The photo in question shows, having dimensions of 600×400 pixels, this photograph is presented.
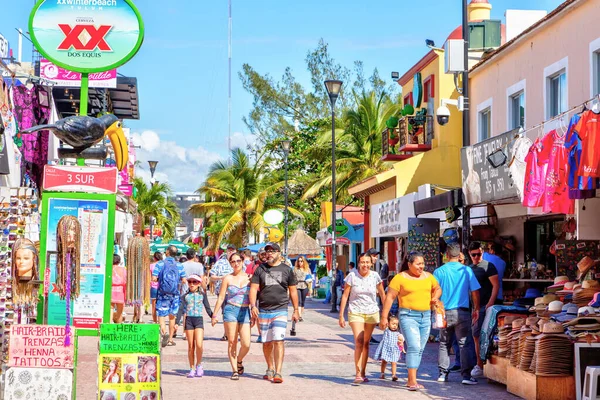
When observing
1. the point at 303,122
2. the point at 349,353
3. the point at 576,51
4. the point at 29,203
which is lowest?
the point at 349,353

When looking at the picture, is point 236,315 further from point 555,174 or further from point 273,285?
point 555,174

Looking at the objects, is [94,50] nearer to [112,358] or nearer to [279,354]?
[112,358]

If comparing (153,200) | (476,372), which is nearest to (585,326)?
(476,372)

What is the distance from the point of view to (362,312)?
12.6 meters

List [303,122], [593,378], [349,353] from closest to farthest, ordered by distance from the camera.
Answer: [593,378], [349,353], [303,122]

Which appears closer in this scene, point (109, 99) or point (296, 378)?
point (296, 378)

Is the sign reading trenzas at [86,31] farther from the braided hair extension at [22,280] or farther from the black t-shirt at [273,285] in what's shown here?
the black t-shirt at [273,285]

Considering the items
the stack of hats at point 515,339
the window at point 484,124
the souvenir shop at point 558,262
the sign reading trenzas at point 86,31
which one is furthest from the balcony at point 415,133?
the sign reading trenzas at point 86,31

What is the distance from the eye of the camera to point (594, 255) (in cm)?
1520

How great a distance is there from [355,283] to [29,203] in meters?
4.50

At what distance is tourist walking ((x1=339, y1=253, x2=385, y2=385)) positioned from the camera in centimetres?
1242

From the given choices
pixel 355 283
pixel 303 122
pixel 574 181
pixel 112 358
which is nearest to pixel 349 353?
pixel 355 283

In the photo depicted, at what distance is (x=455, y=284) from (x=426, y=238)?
21.8ft

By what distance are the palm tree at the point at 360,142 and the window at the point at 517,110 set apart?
16.6 metres
